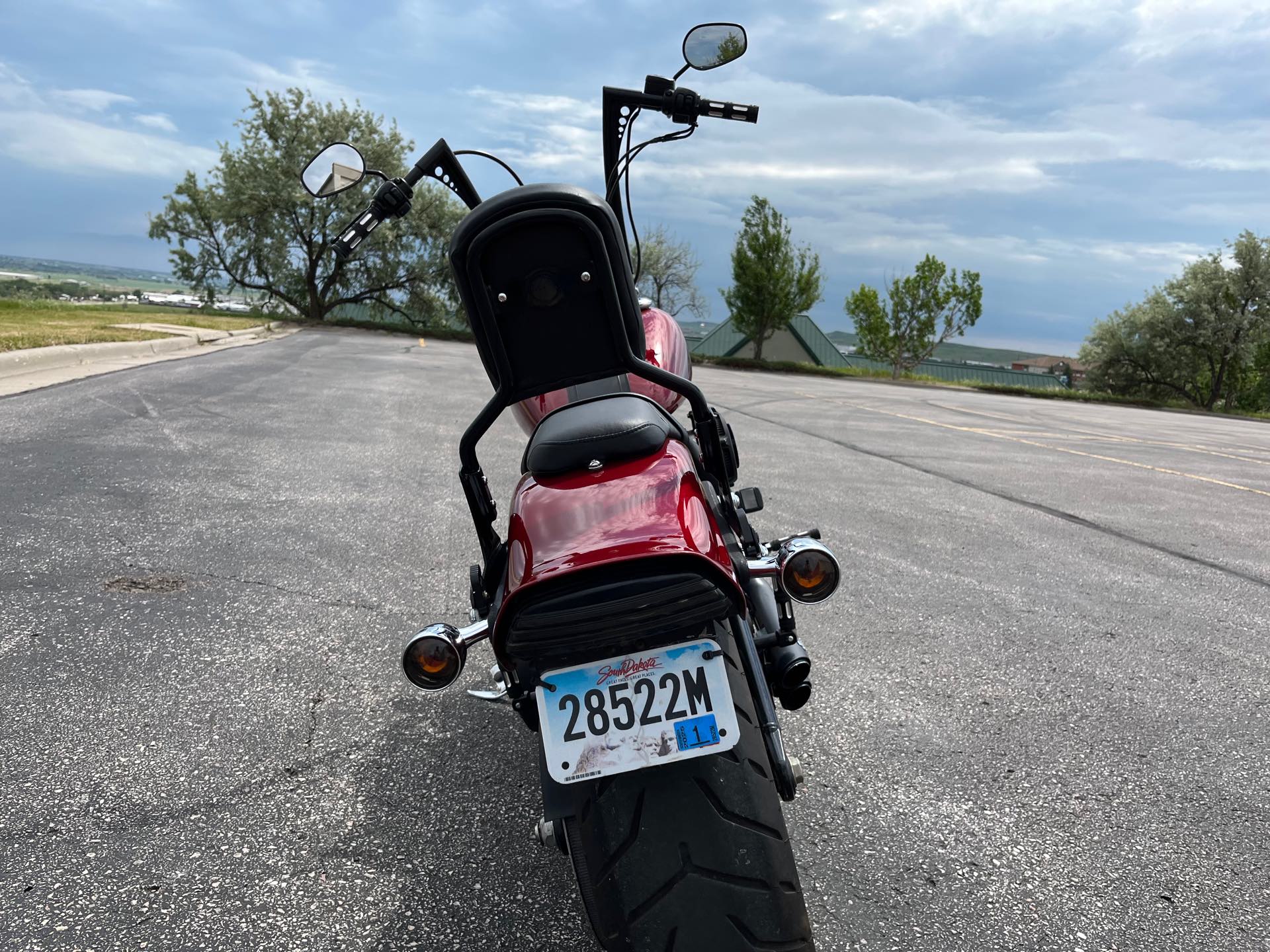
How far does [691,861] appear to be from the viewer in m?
1.50

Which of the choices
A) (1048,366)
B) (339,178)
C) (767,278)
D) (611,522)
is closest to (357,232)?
(339,178)

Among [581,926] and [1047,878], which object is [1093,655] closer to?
[1047,878]

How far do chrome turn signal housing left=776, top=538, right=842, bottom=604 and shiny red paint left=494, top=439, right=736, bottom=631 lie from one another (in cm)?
31

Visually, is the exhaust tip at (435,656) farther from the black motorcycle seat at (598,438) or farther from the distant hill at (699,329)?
the distant hill at (699,329)

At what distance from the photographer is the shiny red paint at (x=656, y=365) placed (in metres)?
2.54

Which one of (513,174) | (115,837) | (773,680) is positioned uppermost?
(513,174)

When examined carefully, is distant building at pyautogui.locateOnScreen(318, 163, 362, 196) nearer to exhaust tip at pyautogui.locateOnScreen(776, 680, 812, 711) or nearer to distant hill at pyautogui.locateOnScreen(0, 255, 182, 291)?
exhaust tip at pyautogui.locateOnScreen(776, 680, 812, 711)

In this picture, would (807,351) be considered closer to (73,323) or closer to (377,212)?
(73,323)

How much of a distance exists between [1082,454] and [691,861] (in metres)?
10.5

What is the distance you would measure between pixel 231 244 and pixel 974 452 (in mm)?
37101

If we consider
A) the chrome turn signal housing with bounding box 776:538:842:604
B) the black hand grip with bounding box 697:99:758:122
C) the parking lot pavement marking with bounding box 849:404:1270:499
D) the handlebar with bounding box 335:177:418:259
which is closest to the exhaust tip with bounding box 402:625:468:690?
the chrome turn signal housing with bounding box 776:538:842:604

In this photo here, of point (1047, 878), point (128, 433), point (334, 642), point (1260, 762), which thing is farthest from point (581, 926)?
point (128, 433)

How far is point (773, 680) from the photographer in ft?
6.83

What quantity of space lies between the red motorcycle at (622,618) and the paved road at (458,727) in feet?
1.82
